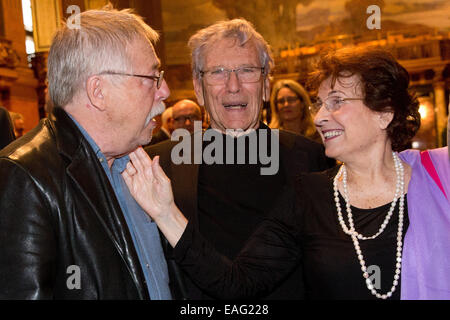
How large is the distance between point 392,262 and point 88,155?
1.22 metres

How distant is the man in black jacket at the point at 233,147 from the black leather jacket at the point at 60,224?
3.02 ft

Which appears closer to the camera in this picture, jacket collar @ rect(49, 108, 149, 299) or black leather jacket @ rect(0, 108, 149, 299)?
black leather jacket @ rect(0, 108, 149, 299)

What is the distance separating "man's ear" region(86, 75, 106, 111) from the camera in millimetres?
1737

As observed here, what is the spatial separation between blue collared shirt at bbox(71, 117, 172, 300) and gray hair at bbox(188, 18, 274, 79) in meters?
1.02

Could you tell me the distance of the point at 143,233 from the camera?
192 cm

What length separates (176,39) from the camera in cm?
1387

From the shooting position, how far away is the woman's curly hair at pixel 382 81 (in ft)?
6.90

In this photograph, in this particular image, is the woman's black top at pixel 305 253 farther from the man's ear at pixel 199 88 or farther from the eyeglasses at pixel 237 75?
the man's ear at pixel 199 88

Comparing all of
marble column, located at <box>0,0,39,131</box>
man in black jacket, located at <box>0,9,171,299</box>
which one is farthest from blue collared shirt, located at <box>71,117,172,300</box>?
marble column, located at <box>0,0,39,131</box>

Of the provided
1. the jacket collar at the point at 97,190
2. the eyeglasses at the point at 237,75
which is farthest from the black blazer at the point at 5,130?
the jacket collar at the point at 97,190

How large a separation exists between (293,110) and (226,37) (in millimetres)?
2389

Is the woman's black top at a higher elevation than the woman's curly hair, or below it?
below

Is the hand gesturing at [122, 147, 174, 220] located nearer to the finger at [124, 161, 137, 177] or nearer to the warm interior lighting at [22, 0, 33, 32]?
the finger at [124, 161, 137, 177]
